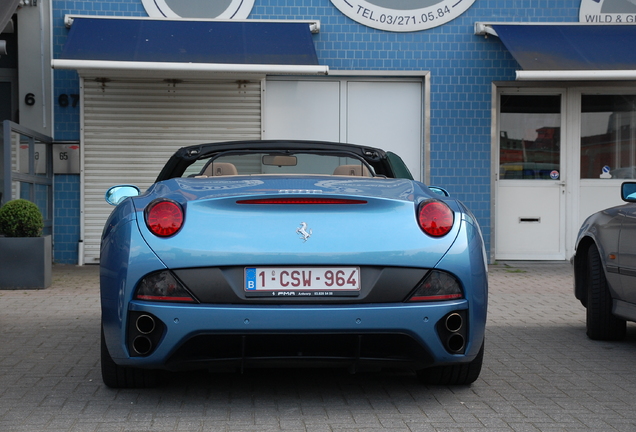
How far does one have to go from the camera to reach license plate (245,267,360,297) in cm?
346

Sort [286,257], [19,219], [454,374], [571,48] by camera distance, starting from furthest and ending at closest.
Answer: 1. [571,48]
2. [19,219]
3. [454,374]
4. [286,257]

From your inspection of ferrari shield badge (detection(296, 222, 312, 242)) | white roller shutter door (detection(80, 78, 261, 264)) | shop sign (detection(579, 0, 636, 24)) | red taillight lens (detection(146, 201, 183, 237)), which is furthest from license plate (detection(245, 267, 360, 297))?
shop sign (detection(579, 0, 636, 24))

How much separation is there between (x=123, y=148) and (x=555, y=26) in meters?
6.27

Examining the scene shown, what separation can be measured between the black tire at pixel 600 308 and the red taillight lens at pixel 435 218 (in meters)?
2.45

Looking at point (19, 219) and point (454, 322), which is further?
point (19, 219)

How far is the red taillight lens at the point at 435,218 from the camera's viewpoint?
3.61 metres

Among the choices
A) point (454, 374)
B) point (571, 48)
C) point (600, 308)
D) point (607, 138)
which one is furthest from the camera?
point (607, 138)

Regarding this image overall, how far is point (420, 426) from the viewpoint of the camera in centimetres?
344

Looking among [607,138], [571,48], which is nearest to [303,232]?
[571,48]

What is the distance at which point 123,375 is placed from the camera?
13.1 ft

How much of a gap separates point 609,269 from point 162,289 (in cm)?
337

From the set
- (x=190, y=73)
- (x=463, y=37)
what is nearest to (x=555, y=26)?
(x=463, y=37)

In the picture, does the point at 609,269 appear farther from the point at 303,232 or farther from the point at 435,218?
the point at 303,232

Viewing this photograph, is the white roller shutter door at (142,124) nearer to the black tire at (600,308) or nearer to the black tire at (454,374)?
the black tire at (600,308)
